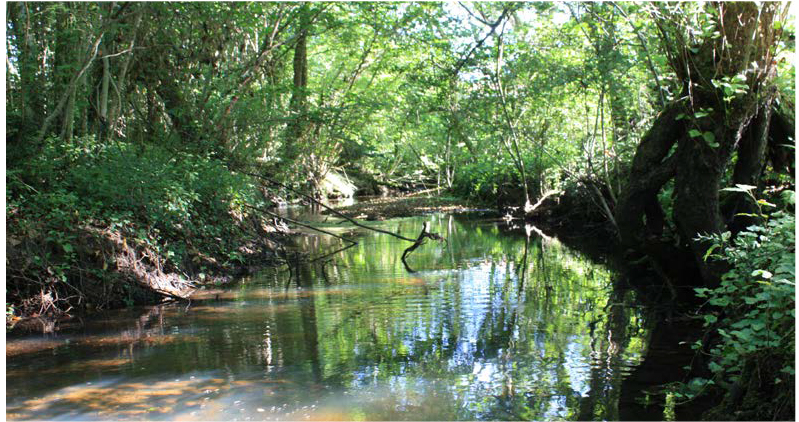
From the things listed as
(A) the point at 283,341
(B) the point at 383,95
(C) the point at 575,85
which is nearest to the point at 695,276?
(A) the point at 283,341

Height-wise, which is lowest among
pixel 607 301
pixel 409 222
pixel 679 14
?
pixel 607 301

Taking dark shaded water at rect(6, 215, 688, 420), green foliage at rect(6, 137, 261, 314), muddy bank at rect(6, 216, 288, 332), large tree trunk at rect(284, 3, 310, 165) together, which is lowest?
dark shaded water at rect(6, 215, 688, 420)

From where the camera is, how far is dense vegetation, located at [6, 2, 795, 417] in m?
7.13

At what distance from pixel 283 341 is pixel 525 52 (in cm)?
1159

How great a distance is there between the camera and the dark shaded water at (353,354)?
16.1ft

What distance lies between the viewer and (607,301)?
Answer: 333 inches

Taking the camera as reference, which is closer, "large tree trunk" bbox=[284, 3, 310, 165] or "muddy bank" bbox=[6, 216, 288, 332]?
"muddy bank" bbox=[6, 216, 288, 332]

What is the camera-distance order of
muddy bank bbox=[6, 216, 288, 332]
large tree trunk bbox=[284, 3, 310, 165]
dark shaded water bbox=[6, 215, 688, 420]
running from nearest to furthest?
dark shaded water bbox=[6, 215, 688, 420], muddy bank bbox=[6, 216, 288, 332], large tree trunk bbox=[284, 3, 310, 165]

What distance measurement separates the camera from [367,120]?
18.4 m

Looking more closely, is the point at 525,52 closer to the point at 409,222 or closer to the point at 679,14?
the point at 409,222

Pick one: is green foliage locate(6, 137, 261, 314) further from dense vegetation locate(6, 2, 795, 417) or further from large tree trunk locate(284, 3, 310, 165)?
large tree trunk locate(284, 3, 310, 165)

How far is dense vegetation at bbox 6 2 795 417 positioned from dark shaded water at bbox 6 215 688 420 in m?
0.93

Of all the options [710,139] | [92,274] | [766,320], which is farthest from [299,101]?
[766,320]

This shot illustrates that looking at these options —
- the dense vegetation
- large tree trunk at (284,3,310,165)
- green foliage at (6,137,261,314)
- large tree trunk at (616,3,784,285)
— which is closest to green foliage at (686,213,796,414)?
the dense vegetation
